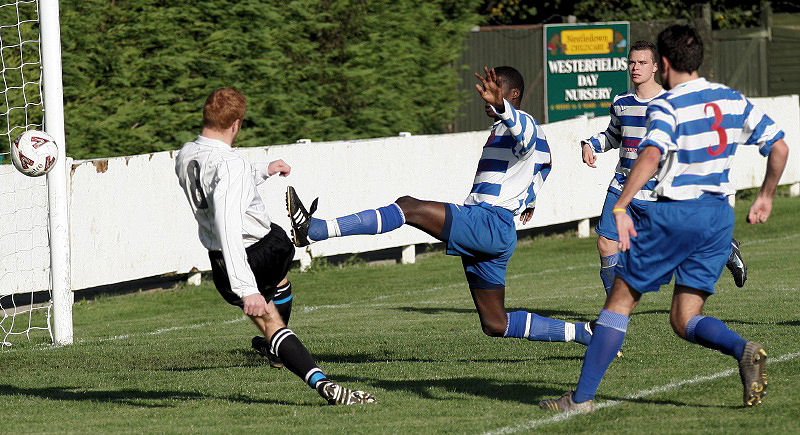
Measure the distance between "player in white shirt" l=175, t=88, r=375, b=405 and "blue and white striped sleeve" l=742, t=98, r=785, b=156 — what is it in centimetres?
234

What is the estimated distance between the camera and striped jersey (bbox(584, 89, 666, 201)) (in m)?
9.80

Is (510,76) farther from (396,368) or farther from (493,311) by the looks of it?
(396,368)

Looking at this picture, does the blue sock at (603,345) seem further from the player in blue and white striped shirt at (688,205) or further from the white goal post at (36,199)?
the white goal post at (36,199)

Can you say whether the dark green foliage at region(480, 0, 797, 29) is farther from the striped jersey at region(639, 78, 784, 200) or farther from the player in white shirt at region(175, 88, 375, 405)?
the striped jersey at region(639, 78, 784, 200)

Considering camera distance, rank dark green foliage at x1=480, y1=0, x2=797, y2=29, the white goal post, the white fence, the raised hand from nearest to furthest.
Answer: the raised hand
the white goal post
the white fence
dark green foliage at x1=480, y1=0, x2=797, y2=29

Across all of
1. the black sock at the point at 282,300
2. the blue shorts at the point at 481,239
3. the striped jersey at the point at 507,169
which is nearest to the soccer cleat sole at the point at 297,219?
the black sock at the point at 282,300

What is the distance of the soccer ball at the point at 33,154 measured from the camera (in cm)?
1024

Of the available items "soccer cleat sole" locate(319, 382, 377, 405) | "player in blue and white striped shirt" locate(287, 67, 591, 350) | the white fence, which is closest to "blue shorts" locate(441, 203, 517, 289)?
"player in blue and white striped shirt" locate(287, 67, 591, 350)

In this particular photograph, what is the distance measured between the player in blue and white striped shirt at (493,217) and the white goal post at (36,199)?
349cm

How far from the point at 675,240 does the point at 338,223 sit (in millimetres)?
2172

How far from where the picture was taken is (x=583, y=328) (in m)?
8.77

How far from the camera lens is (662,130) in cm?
663

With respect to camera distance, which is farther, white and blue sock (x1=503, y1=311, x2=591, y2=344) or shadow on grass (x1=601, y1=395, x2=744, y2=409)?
white and blue sock (x1=503, y1=311, x2=591, y2=344)

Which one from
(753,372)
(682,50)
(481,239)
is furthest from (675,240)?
(481,239)
